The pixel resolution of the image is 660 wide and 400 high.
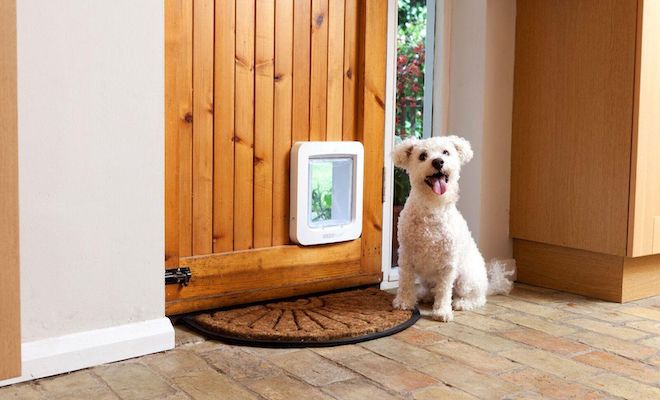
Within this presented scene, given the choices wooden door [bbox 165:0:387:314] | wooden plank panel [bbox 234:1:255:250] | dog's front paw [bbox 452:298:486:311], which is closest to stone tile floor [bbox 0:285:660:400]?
dog's front paw [bbox 452:298:486:311]

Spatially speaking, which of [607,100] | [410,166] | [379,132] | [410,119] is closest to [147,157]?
[410,166]

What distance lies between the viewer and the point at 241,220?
7.84ft

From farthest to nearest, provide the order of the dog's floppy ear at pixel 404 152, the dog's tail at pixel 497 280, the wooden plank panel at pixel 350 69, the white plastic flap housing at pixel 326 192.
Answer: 1. the dog's tail at pixel 497 280
2. the wooden plank panel at pixel 350 69
3. the white plastic flap housing at pixel 326 192
4. the dog's floppy ear at pixel 404 152

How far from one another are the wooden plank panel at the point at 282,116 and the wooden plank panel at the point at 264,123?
0.02 metres

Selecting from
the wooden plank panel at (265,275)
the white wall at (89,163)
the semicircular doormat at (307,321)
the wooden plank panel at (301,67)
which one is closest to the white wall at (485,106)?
the wooden plank panel at (265,275)

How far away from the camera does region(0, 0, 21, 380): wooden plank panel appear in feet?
3.21

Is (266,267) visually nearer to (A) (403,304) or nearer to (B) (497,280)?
(A) (403,304)

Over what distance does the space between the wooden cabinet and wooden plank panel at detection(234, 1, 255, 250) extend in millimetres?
1211

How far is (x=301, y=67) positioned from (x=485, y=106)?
87 centimetres

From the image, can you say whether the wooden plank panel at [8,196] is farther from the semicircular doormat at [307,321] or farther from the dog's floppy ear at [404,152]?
the dog's floppy ear at [404,152]

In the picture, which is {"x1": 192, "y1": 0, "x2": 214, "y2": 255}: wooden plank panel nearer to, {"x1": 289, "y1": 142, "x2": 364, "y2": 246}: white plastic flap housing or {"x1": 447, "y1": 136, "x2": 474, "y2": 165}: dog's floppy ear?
{"x1": 289, "y1": 142, "x2": 364, "y2": 246}: white plastic flap housing

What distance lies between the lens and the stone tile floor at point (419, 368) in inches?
67.0

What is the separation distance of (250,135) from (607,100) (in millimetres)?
1313

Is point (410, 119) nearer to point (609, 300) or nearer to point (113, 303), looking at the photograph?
point (609, 300)
